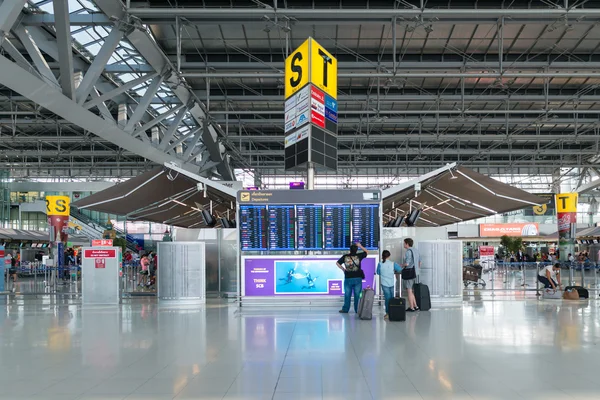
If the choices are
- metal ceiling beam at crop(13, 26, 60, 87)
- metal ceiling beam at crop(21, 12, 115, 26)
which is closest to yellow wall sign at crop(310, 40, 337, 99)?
metal ceiling beam at crop(21, 12, 115, 26)

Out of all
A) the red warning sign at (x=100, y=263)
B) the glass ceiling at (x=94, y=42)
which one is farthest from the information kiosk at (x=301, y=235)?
the glass ceiling at (x=94, y=42)

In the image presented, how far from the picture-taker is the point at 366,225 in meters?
14.4

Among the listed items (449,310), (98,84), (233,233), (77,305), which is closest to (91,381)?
(449,310)

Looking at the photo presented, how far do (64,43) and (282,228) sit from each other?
23.6 feet

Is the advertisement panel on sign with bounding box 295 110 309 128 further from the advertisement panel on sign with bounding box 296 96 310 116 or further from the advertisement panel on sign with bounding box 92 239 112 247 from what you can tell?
the advertisement panel on sign with bounding box 92 239 112 247

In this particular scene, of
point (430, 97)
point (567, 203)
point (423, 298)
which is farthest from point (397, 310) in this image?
point (567, 203)

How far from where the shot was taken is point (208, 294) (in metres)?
17.7

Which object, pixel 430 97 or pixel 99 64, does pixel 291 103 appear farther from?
pixel 430 97

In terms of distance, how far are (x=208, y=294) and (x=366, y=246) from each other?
561 centimetres

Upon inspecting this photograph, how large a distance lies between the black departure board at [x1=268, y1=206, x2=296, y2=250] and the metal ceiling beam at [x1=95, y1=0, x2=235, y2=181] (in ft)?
24.2

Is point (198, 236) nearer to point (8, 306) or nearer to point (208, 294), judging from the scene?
point (208, 294)

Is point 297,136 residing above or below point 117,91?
below

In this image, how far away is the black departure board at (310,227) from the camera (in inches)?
569

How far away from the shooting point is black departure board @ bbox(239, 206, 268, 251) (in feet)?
47.4
